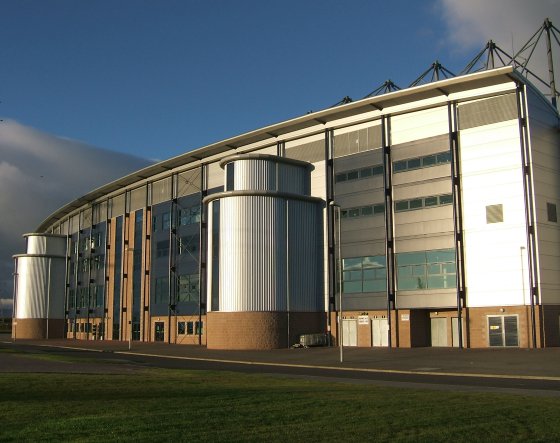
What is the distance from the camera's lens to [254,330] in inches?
1940

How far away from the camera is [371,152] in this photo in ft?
166

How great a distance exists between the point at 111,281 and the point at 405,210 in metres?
42.5

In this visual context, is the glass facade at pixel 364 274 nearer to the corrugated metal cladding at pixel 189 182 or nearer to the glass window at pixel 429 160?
the glass window at pixel 429 160

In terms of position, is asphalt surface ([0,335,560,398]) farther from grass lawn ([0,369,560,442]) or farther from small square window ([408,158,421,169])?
small square window ([408,158,421,169])

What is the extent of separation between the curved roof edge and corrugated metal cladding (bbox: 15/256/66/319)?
19426 mm

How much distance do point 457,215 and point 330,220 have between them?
11.4 meters

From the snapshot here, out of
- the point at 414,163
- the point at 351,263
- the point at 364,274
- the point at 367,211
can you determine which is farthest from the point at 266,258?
the point at 414,163

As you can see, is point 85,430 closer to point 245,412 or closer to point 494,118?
point 245,412

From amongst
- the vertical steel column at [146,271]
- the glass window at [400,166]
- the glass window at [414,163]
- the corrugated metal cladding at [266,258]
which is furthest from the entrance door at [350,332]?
the vertical steel column at [146,271]

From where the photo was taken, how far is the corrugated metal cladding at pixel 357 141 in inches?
1997

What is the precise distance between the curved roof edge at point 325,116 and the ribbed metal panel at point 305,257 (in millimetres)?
7474

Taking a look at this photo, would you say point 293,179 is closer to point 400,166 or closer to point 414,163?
point 400,166

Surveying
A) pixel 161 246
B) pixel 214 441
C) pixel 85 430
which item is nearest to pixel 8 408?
pixel 85 430

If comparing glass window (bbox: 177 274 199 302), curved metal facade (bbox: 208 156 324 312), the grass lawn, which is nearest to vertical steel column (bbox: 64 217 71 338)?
glass window (bbox: 177 274 199 302)
